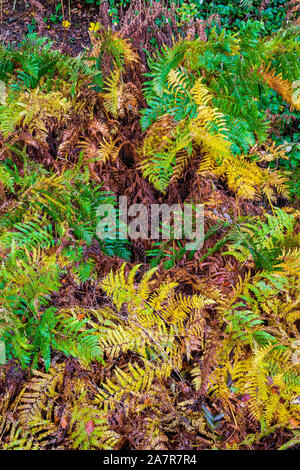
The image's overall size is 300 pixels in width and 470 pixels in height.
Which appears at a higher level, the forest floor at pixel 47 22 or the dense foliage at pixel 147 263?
the forest floor at pixel 47 22

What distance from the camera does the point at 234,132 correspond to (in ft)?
→ 7.39

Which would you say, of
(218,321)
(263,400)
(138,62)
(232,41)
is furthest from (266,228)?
(138,62)

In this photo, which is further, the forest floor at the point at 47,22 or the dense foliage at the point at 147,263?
the forest floor at the point at 47,22

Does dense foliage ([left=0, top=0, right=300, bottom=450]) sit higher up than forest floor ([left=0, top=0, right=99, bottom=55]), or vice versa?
forest floor ([left=0, top=0, right=99, bottom=55])

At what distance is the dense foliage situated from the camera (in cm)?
161

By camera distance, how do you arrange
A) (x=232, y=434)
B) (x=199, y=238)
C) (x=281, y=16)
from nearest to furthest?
(x=232, y=434) → (x=199, y=238) → (x=281, y=16)

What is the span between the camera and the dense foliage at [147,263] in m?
1.61

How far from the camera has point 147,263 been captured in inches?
86.4

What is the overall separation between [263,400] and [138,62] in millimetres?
2616

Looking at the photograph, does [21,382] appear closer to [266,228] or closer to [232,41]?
[266,228]

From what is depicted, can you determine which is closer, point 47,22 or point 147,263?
point 147,263

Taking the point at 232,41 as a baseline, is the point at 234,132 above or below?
below

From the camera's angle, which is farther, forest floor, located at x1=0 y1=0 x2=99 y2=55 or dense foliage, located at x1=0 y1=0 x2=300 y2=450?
forest floor, located at x1=0 y1=0 x2=99 y2=55

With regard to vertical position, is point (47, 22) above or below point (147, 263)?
above
